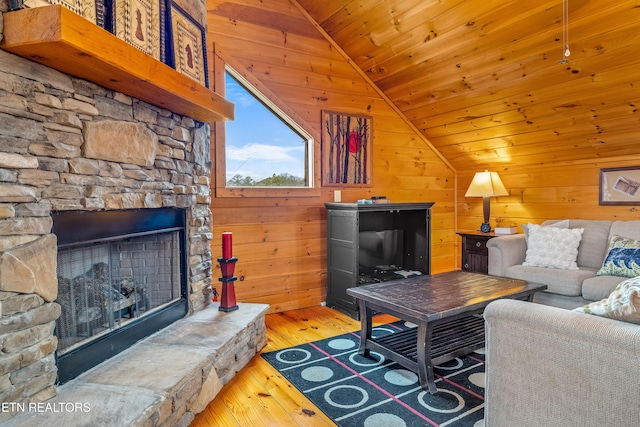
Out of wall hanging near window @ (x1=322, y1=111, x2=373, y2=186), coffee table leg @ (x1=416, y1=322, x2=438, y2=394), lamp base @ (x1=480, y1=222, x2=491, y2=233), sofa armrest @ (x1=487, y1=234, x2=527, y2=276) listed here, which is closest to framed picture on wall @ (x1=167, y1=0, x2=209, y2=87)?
wall hanging near window @ (x1=322, y1=111, x2=373, y2=186)

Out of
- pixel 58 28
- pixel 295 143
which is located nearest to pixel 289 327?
pixel 295 143

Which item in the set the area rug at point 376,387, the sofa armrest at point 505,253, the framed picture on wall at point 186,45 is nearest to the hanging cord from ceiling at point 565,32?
the sofa armrest at point 505,253

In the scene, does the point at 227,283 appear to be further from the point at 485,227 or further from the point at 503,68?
the point at 485,227

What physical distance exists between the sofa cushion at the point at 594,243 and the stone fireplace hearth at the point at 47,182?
3.15m

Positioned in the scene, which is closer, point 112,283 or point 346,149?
point 112,283

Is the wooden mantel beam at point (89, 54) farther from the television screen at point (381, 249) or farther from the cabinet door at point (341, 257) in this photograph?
the television screen at point (381, 249)

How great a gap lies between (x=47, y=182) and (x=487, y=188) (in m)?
3.88

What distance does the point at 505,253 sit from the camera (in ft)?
11.5

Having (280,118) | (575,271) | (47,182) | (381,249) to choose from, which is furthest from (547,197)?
(47,182)

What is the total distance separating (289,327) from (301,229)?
0.97m

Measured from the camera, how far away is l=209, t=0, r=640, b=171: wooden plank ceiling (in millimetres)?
2689

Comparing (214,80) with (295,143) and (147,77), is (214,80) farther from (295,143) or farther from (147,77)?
(147,77)

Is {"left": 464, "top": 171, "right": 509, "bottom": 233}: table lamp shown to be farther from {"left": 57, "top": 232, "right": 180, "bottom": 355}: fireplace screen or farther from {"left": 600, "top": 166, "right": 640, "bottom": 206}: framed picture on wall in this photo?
{"left": 57, "top": 232, "right": 180, "bottom": 355}: fireplace screen

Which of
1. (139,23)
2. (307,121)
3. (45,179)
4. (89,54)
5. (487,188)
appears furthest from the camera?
(487,188)
